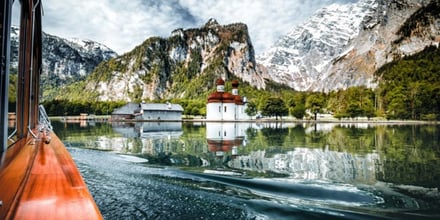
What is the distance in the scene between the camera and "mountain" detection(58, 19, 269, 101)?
152750mm

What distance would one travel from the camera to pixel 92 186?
18.3 feet

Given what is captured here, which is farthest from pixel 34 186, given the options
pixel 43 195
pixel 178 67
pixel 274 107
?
pixel 178 67

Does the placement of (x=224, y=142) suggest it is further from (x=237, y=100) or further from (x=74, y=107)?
(x=74, y=107)

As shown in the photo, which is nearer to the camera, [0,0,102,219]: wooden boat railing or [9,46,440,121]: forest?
[0,0,102,219]: wooden boat railing

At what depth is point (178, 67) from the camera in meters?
172

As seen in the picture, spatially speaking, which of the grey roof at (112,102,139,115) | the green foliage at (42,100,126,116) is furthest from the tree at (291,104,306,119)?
the green foliage at (42,100,126,116)

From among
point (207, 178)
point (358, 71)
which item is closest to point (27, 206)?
point (207, 178)

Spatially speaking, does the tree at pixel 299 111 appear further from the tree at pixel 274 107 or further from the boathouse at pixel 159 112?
the boathouse at pixel 159 112

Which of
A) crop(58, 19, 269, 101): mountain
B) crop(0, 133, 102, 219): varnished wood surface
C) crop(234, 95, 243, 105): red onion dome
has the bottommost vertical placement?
crop(0, 133, 102, 219): varnished wood surface

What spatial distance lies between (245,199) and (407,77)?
87518mm

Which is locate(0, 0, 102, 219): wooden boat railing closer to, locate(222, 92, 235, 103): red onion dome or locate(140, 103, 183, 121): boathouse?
locate(222, 92, 235, 103): red onion dome

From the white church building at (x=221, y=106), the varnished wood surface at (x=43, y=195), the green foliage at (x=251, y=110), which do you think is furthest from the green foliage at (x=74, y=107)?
the varnished wood surface at (x=43, y=195)

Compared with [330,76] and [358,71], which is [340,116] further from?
[330,76]

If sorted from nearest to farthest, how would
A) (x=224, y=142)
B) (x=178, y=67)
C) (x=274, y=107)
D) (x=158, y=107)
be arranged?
(x=224, y=142)
(x=274, y=107)
(x=158, y=107)
(x=178, y=67)
